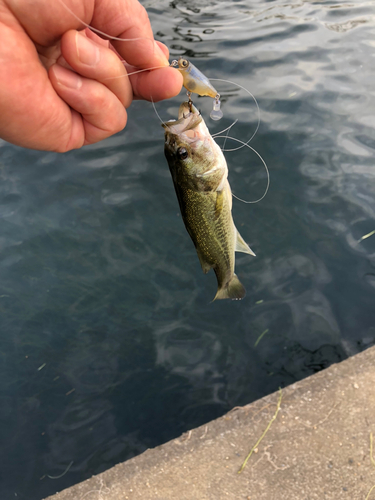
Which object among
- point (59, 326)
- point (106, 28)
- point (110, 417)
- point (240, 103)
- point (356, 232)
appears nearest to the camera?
point (106, 28)

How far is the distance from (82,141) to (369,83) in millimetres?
5122

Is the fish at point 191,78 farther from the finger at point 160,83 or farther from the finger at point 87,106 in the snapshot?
the finger at point 87,106

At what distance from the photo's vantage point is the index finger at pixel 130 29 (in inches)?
73.4

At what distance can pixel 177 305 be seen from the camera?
3969mm

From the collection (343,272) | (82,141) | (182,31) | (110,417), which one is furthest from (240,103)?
(110,417)

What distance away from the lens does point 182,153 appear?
2104 millimetres

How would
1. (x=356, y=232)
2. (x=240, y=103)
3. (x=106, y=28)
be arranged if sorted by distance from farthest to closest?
(x=240, y=103) < (x=356, y=232) < (x=106, y=28)

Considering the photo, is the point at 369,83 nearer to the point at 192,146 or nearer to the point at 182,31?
the point at 182,31

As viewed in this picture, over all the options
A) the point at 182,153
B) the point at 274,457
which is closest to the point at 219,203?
the point at 182,153

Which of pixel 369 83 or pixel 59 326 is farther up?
pixel 369 83

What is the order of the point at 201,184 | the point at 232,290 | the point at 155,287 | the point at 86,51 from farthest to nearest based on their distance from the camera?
the point at 155,287 < the point at 232,290 < the point at 201,184 < the point at 86,51

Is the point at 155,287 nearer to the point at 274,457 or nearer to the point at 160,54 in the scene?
the point at 274,457

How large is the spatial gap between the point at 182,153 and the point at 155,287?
2182mm

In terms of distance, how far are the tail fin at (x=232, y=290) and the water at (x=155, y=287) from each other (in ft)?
3.83
